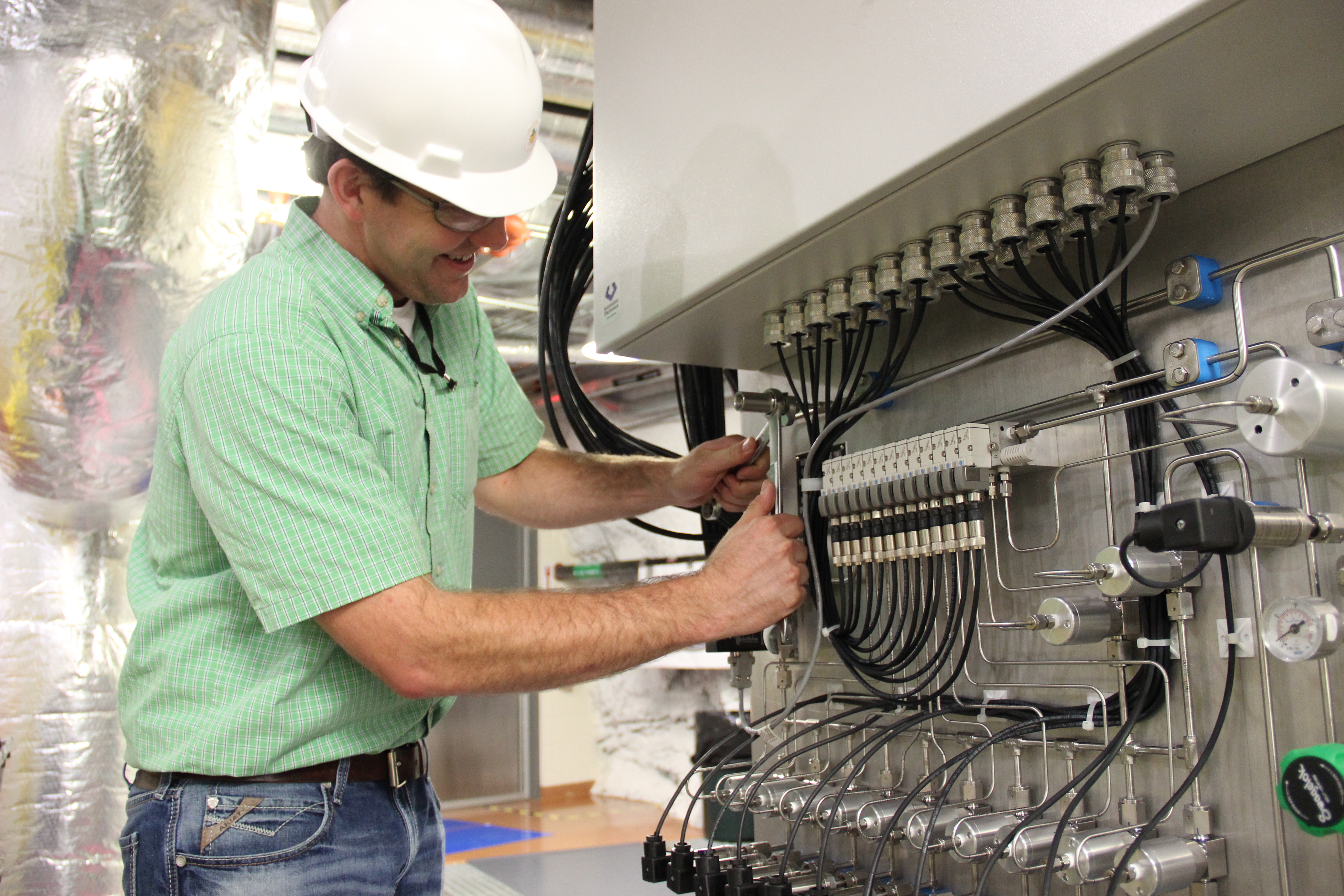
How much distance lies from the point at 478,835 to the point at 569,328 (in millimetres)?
4104

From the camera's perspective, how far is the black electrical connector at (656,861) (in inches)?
40.2

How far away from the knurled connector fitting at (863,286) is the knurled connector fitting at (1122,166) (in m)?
0.27

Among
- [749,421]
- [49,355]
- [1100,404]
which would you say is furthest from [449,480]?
[49,355]

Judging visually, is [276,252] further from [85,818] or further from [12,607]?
[85,818]

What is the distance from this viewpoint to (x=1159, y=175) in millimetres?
735

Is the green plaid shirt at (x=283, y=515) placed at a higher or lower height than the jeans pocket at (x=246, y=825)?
higher

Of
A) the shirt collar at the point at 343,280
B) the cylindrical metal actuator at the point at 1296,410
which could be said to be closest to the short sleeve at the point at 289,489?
the shirt collar at the point at 343,280

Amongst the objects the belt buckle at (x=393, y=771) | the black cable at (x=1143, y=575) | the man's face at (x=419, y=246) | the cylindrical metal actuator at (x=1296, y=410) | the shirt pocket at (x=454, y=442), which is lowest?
the belt buckle at (x=393, y=771)

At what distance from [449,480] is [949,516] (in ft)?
1.97

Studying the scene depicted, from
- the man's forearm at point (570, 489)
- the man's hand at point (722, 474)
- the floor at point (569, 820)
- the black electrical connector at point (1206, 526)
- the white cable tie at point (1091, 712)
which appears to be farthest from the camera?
the floor at point (569, 820)

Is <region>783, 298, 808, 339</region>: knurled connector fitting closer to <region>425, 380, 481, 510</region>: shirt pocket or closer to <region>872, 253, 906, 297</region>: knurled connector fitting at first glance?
<region>872, 253, 906, 297</region>: knurled connector fitting

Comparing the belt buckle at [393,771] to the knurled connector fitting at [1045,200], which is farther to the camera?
the belt buckle at [393,771]

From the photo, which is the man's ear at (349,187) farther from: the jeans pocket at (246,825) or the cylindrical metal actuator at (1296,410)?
the cylindrical metal actuator at (1296,410)

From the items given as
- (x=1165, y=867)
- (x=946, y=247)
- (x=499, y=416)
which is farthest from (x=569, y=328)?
(x=1165, y=867)
